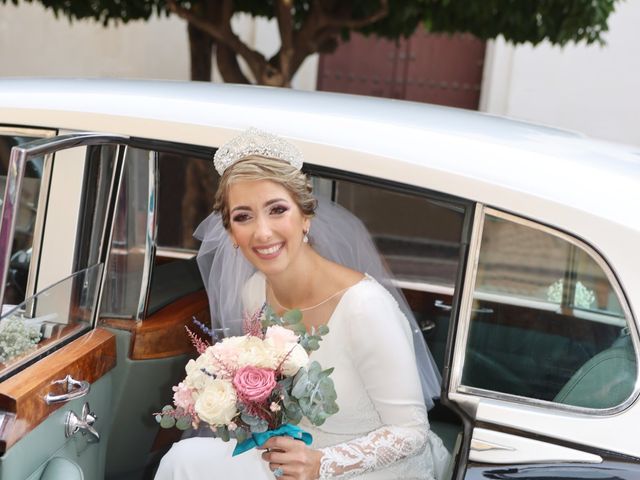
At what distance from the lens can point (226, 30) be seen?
6.34m

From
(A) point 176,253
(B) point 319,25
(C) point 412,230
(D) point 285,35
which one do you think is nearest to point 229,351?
(A) point 176,253

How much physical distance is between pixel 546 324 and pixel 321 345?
71 cm

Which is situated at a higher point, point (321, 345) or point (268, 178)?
point (268, 178)

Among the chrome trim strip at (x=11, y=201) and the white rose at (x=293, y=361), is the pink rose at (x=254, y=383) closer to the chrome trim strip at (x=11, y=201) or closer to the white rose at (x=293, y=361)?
the white rose at (x=293, y=361)

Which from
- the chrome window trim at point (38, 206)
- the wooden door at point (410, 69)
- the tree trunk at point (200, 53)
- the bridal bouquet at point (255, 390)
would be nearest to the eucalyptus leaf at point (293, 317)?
the bridal bouquet at point (255, 390)

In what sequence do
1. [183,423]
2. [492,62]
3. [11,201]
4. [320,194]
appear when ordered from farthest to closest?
[492,62], [320,194], [183,423], [11,201]

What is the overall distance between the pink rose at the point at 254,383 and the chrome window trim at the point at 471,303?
41 centimetres

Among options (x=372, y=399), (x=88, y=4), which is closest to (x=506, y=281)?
(x=372, y=399)

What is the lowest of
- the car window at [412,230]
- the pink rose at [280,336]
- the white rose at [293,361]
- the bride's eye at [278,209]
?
the car window at [412,230]

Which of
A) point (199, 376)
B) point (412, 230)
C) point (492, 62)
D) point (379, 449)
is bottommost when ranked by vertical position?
point (412, 230)

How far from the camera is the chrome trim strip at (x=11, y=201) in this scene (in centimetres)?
185

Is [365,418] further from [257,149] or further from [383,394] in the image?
[257,149]

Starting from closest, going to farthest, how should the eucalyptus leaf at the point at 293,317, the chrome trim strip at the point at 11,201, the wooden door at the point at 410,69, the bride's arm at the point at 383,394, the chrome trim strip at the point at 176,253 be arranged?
the chrome trim strip at the point at 11,201, the eucalyptus leaf at the point at 293,317, the bride's arm at the point at 383,394, the chrome trim strip at the point at 176,253, the wooden door at the point at 410,69

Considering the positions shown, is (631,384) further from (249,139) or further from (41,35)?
(41,35)
